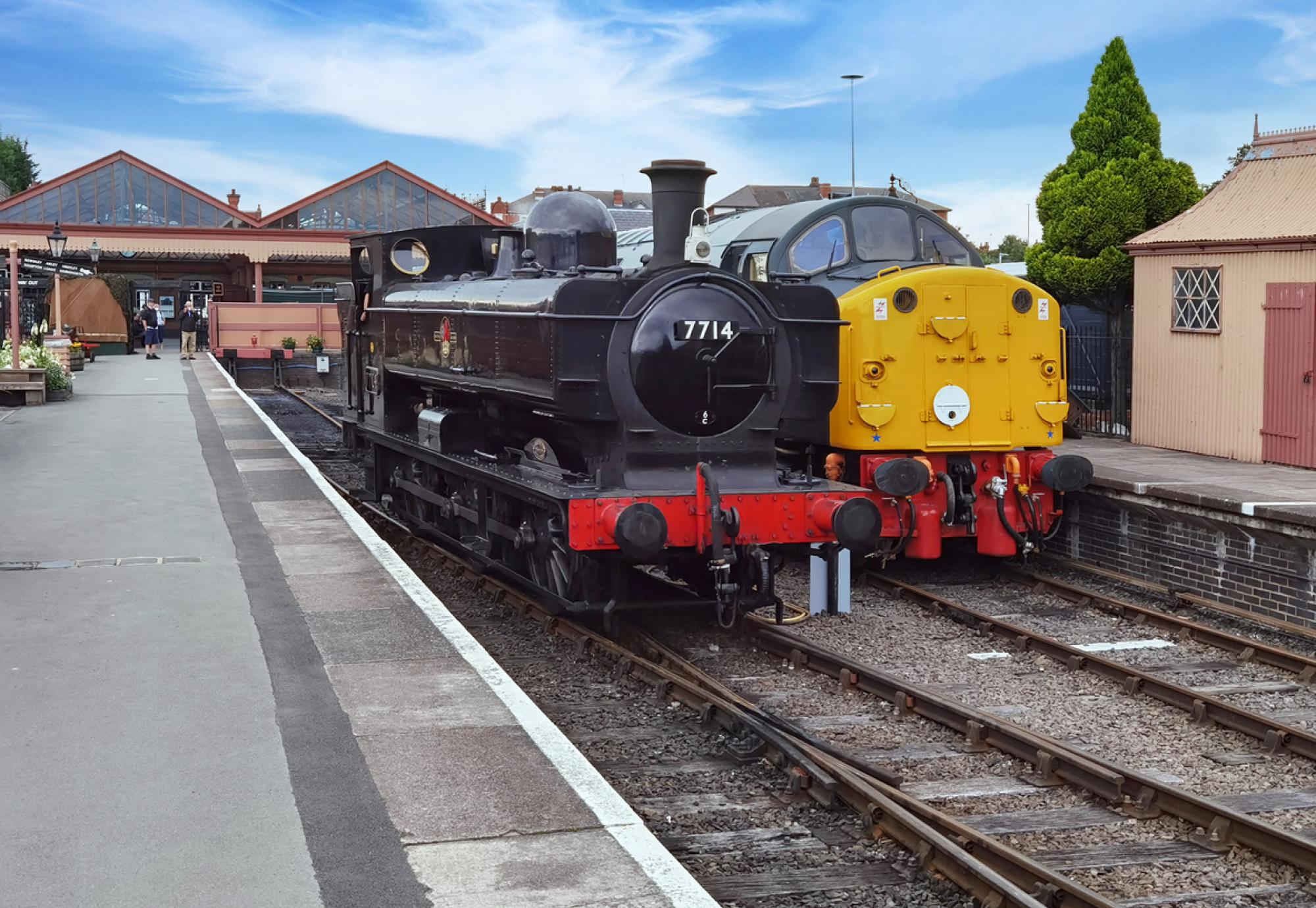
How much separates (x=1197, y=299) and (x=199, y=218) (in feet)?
130

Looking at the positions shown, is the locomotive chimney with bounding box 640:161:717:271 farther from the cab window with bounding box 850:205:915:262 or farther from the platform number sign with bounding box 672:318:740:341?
the cab window with bounding box 850:205:915:262

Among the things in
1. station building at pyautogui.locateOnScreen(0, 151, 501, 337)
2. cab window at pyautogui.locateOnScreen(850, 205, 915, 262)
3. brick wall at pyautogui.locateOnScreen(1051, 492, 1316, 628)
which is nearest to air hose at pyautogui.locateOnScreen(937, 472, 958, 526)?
brick wall at pyautogui.locateOnScreen(1051, 492, 1316, 628)

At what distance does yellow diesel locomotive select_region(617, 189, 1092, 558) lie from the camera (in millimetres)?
10602

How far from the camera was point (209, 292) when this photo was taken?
54469 mm

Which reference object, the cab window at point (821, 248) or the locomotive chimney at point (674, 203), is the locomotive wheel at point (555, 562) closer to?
the locomotive chimney at point (674, 203)

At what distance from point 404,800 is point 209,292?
52978 millimetres

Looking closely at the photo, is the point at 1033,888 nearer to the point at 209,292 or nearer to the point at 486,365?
the point at 486,365

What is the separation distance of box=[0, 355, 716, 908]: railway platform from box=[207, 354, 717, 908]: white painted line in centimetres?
1

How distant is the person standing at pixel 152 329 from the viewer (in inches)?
1513

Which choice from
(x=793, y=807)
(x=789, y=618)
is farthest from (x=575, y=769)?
(x=789, y=618)

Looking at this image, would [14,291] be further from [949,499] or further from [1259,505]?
[1259,505]

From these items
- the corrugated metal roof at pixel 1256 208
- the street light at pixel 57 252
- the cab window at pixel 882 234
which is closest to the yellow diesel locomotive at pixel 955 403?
the cab window at pixel 882 234

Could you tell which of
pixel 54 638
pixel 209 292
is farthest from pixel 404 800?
pixel 209 292

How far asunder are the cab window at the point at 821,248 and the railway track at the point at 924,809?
4.55m
